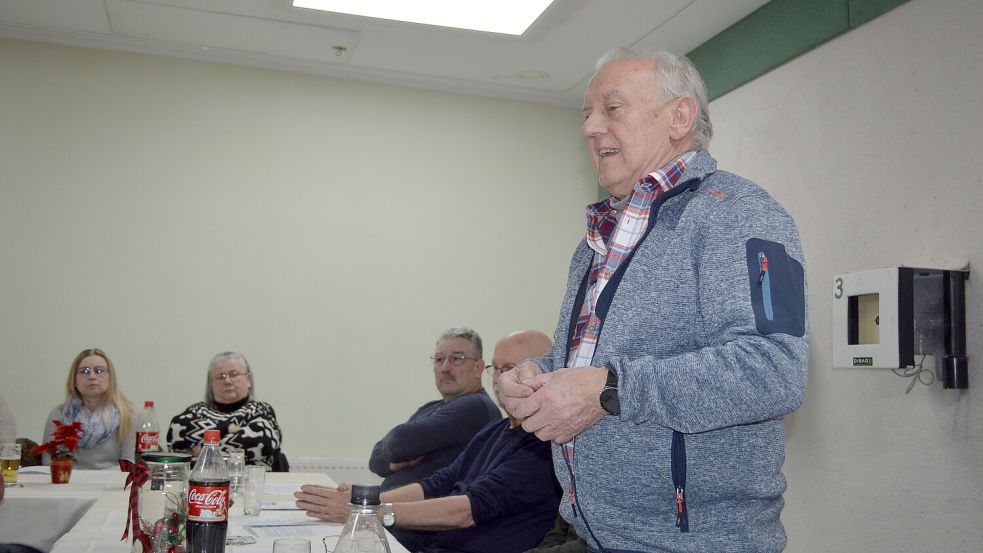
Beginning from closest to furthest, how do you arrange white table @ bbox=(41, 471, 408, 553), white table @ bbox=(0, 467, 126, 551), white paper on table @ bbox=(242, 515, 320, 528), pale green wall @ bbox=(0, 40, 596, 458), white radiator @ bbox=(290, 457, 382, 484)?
white table @ bbox=(41, 471, 408, 553) → white paper on table @ bbox=(242, 515, 320, 528) → white table @ bbox=(0, 467, 126, 551) → pale green wall @ bbox=(0, 40, 596, 458) → white radiator @ bbox=(290, 457, 382, 484)

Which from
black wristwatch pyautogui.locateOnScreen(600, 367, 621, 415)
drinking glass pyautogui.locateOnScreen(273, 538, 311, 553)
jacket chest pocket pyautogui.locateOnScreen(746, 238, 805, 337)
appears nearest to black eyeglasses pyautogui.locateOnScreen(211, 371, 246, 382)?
drinking glass pyautogui.locateOnScreen(273, 538, 311, 553)

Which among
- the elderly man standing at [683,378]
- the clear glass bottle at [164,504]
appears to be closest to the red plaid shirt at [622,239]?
the elderly man standing at [683,378]

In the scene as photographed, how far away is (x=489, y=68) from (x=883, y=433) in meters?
3.31

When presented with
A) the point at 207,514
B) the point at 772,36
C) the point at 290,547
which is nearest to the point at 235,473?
the point at 207,514

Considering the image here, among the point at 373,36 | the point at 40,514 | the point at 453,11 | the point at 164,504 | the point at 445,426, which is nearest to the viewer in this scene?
the point at 164,504

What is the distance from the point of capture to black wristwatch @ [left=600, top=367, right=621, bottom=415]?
3.93 ft

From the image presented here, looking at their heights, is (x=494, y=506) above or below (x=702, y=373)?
below

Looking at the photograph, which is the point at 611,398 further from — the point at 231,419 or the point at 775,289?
the point at 231,419

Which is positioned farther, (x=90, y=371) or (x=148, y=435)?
(x=90, y=371)

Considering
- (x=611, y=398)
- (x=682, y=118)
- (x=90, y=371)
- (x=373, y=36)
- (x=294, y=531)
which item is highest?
(x=373, y=36)

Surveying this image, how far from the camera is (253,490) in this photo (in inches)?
99.3

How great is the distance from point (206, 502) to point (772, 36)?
3737 millimetres

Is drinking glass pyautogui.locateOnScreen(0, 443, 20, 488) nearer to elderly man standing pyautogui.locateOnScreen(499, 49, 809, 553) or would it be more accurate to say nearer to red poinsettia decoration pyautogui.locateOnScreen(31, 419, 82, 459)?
red poinsettia decoration pyautogui.locateOnScreen(31, 419, 82, 459)

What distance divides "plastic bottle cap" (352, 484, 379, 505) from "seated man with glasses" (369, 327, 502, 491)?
2087 mm
